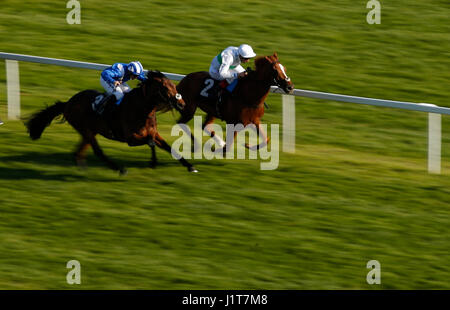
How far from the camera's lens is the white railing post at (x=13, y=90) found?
14109 millimetres

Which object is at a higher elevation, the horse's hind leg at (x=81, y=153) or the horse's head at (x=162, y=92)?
the horse's head at (x=162, y=92)

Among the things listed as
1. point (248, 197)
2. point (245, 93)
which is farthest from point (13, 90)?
point (248, 197)

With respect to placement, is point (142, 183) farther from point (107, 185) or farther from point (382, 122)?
point (382, 122)

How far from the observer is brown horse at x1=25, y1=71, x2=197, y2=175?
36.5ft

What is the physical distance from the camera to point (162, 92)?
36.2ft

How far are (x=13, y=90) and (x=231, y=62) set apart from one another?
159 inches

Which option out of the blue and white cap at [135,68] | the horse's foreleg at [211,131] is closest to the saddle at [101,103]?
the blue and white cap at [135,68]

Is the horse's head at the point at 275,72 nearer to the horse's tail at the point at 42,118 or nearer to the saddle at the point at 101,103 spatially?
the saddle at the point at 101,103

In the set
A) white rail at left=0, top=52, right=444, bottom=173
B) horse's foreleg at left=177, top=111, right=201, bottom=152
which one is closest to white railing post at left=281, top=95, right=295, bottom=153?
white rail at left=0, top=52, right=444, bottom=173

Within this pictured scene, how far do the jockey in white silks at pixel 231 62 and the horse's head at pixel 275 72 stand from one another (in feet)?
1.04

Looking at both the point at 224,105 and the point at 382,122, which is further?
the point at 382,122
